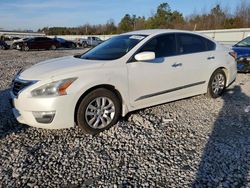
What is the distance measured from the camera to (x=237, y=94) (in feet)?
20.6

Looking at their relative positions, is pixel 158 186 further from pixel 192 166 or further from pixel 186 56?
pixel 186 56

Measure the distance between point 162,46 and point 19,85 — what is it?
258 cm

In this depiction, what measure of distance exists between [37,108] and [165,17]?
202 feet

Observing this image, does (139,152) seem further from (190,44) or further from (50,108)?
(190,44)

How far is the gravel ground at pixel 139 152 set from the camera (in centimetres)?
288

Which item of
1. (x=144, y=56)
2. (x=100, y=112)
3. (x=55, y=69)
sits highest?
(x=144, y=56)

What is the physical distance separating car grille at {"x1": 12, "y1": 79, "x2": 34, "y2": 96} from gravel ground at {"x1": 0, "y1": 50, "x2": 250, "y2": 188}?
2.22 ft

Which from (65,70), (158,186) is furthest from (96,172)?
(65,70)

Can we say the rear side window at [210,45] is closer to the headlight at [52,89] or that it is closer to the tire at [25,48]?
the headlight at [52,89]

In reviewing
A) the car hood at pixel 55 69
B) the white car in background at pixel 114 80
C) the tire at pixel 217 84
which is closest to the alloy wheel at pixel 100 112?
the white car in background at pixel 114 80

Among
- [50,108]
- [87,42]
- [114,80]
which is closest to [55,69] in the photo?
[50,108]

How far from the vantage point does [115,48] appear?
472cm

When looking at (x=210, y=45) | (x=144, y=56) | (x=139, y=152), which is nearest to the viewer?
(x=139, y=152)

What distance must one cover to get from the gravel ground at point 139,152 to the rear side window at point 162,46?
44.4 inches
